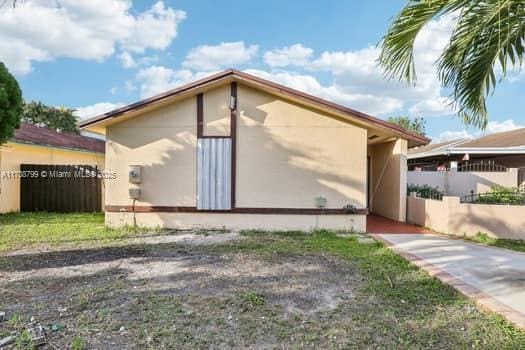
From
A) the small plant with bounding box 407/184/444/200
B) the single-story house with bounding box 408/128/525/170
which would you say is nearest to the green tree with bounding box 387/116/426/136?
the single-story house with bounding box 408/128/525/170

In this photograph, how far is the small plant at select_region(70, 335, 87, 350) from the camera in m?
3.37

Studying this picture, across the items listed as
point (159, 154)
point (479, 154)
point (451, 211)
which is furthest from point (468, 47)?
point (479, 154)

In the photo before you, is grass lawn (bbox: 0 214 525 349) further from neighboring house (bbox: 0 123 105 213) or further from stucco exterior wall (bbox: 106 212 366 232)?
neighboring house (bbox: 0 123 105 213)

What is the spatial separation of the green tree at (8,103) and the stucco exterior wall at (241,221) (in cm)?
341

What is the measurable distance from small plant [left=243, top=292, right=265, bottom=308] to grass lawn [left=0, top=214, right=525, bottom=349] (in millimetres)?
14

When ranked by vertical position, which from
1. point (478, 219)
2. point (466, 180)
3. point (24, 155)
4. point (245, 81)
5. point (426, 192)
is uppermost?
point (245, 81)

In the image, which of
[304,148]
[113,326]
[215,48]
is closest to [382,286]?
[113,326]

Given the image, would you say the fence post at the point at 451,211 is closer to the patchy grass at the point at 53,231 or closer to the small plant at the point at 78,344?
the patchy grass at the point at 53,231

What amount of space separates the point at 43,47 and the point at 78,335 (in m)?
16.3

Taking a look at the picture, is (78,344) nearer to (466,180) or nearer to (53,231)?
(53,231)

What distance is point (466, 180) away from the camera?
13031 mm

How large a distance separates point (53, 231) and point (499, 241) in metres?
12.3

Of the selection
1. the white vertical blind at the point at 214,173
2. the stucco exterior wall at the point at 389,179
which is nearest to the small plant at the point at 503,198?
the stucco exterior wall at the point at 389,179

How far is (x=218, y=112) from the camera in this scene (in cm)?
984
